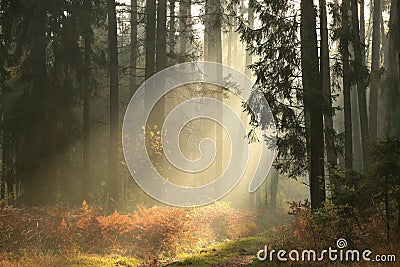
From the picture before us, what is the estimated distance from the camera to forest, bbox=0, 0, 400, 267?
10031 mm

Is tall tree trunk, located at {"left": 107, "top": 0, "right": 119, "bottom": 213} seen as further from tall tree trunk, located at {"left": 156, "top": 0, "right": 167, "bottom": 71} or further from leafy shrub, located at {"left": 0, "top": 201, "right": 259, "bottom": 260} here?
leafy shrub, located at {"left": 0, "top": 201, "right": 259, "bottom": 260}

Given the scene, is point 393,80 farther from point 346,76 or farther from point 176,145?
point 176,145

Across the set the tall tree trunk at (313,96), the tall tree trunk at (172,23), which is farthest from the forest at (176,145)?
the tall tree trunk at (172,23)

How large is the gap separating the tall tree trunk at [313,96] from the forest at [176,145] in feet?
0.12

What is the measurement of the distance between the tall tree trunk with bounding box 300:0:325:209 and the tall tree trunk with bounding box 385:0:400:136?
17.3ft

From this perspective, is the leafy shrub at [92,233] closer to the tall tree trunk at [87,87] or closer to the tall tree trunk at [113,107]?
the tall tree trunk at [113,107]

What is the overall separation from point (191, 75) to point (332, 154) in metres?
9.81

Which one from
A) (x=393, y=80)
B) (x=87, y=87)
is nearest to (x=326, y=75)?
(x=393, y=80)

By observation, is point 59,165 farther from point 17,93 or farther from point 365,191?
point 365,191

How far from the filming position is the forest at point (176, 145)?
10031 millimetres

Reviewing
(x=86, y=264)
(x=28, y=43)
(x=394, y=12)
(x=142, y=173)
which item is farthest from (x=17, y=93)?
(x=394, y=12)

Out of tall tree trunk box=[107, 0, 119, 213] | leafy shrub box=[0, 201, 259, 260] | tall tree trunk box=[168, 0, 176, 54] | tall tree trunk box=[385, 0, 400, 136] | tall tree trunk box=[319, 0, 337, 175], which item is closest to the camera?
leafy shrub box=[0, 201, 259, 260]

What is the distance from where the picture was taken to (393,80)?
16953 millimetres

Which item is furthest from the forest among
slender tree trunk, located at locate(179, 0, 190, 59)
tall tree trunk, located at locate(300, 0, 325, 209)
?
slender tree trunk, located at locate(179, 0, 190, 59)
